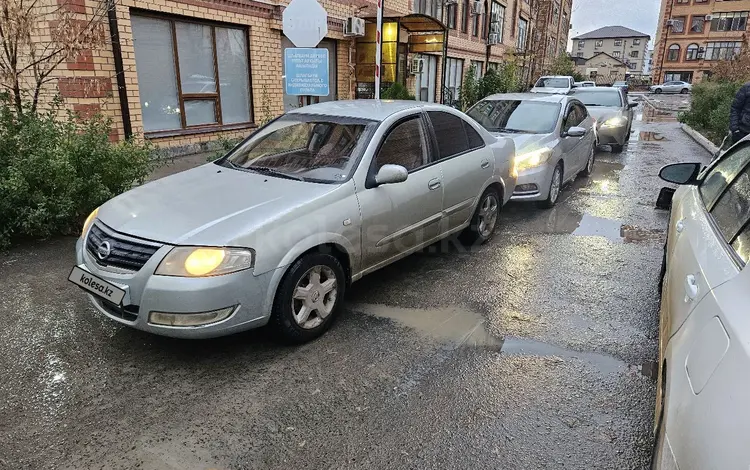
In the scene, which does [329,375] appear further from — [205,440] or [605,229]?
[605,229]

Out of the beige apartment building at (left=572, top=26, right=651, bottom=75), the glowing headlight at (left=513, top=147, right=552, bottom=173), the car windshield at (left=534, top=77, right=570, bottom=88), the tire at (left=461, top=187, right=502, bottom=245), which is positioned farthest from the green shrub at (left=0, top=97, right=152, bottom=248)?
the beige apartment building at (left=572, top=26, right=651, bottom=75)

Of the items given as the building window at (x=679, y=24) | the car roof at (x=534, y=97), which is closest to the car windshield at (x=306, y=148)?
the car roof at (x=534, y=97)

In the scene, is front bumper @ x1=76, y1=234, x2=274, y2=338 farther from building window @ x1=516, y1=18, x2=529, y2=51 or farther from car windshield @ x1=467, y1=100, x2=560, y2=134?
building window @ x1=516, y1=18, x2=529, y2=51

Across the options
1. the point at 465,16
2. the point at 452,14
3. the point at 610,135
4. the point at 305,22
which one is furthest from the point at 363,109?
the point at 465,16

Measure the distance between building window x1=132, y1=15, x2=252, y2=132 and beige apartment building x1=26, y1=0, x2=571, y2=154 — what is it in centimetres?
2

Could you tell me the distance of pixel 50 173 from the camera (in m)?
5.19

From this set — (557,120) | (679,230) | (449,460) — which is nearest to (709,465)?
(449,460)

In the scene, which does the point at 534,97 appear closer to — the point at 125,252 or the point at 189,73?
the point at 189,73

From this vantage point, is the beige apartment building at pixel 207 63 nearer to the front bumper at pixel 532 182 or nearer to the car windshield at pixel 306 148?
the car windshield at pixel 306 148

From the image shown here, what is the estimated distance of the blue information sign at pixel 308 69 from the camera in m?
7.79

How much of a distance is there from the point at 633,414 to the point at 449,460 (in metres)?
1.21

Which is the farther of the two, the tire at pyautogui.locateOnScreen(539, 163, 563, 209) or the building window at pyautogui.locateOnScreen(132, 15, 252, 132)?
the building window at pyautogui.locateOnScreen(132, 15, 252, 132)

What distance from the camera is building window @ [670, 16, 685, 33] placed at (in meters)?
A: 64.7

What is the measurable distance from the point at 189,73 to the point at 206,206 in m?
7.10
